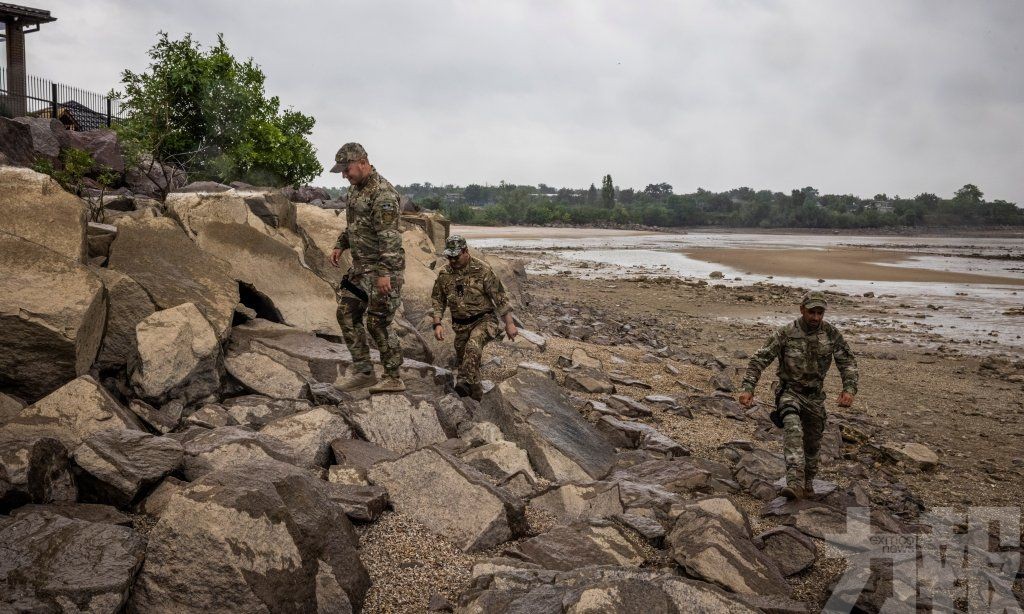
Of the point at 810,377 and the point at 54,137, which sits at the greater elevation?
the point at 54,137

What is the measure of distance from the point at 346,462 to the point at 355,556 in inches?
54.4

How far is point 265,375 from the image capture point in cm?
638

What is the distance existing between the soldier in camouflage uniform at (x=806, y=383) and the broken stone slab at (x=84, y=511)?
4791mm

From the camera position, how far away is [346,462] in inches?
195

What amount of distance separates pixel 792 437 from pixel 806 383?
19.4 inches

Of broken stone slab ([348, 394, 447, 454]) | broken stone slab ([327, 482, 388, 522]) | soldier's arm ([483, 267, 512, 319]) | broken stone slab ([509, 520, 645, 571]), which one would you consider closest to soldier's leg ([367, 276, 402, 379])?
broken stone slab ([348, 394, 447, 454])

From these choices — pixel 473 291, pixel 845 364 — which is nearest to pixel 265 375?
pixel 473 291

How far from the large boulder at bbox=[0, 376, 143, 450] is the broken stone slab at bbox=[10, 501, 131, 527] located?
0.60 meters

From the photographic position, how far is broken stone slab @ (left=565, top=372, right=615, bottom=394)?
350 inches

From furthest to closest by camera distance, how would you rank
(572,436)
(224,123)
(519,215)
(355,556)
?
1. (519,215)
2. (224,123)
3. (572,436)
4. (355,556)

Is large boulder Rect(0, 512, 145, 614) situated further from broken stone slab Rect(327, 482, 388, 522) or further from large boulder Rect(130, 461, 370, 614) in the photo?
broken stone slab Rect(327, 482, 388, 522)

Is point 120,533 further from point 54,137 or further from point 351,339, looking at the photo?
point 54,137

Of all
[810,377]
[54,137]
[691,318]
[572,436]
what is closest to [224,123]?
[54,137]

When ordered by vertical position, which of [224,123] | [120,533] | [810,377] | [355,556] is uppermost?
[224,123]
